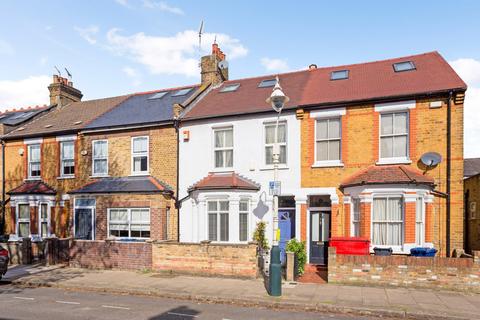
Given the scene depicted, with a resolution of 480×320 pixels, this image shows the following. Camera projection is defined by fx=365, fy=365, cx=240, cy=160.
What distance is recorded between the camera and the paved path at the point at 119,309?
28.1ft

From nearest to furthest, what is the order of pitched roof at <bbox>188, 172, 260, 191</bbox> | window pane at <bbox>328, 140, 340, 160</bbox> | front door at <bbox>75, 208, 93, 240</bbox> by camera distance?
window pane at <bbox>328, 140, 340, 160</bbox> → pitched roof at <bbox>188, 172, 260, 191</bbox> → front door at <bbox>75, 208, 93, 240</bbox>

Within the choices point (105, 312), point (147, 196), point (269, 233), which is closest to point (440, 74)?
point (269, 233)

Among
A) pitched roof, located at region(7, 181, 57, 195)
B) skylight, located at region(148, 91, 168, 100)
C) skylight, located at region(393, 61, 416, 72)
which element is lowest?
pitched roof, located at region(7, 181, 57, 195)

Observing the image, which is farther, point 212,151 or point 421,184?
point 212,151

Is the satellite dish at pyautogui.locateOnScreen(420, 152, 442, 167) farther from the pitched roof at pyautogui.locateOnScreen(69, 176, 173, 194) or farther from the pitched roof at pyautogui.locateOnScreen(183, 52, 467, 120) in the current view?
the pitched roof at pyautogui.locateOnScreen(69, 176, 173, 194)

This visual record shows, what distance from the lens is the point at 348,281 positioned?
1134 cm

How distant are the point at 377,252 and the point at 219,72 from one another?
13.1 meters

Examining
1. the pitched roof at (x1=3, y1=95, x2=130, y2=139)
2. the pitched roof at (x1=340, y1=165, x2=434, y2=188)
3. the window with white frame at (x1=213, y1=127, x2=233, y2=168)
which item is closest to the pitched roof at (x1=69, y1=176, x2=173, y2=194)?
the window with white frame at (x1=213, y1=127, x2=233, y2=168)

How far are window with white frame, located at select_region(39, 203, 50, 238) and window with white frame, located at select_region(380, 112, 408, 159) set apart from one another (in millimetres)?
16442

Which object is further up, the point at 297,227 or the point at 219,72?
the point at 219,72

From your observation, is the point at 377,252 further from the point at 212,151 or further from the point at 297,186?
the point at 212,151

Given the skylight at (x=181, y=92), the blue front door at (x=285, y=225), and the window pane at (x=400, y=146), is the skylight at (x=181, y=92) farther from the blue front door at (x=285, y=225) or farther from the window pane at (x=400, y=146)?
the window pane at (x=400, y=146)

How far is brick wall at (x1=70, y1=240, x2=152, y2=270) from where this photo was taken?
45.7 feet

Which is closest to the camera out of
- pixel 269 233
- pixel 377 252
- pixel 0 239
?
pixel 377 252
